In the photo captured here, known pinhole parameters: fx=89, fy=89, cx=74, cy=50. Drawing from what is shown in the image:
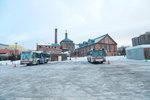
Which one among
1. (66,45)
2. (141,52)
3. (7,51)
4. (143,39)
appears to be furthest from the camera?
(66,45)

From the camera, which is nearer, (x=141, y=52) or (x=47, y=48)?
(x=141, y=52)

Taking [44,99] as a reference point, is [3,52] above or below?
above

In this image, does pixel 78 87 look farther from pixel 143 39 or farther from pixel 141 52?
pixel 143 39

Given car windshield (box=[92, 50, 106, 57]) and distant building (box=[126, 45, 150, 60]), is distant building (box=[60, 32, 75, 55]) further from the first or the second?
car windshield (box=[92, 50, 106, 57])

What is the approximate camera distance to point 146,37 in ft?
211

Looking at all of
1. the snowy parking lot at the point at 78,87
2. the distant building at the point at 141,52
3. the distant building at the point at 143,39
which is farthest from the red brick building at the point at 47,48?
the distant building at the point at 143,39

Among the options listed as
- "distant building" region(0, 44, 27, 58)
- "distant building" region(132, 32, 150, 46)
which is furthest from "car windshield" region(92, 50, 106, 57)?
"distant building" region(132, 32, 150, 46)

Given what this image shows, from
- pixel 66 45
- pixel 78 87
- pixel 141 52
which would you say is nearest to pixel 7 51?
pixel 66 45

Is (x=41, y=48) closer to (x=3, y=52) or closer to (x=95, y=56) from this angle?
(x=3, y=52)

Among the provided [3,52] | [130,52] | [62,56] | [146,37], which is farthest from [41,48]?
[146,37]

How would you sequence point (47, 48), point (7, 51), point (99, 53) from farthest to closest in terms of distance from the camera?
1. point (7, 51)
2. point (47, 48)
3. point (99, 53)

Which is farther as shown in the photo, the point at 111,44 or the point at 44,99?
the point at 111,44

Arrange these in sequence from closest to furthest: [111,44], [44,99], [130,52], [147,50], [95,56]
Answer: [44,99]
[95,56]
[147,50]
[130,52]
[111,44]

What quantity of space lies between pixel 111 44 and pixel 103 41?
5.17m
